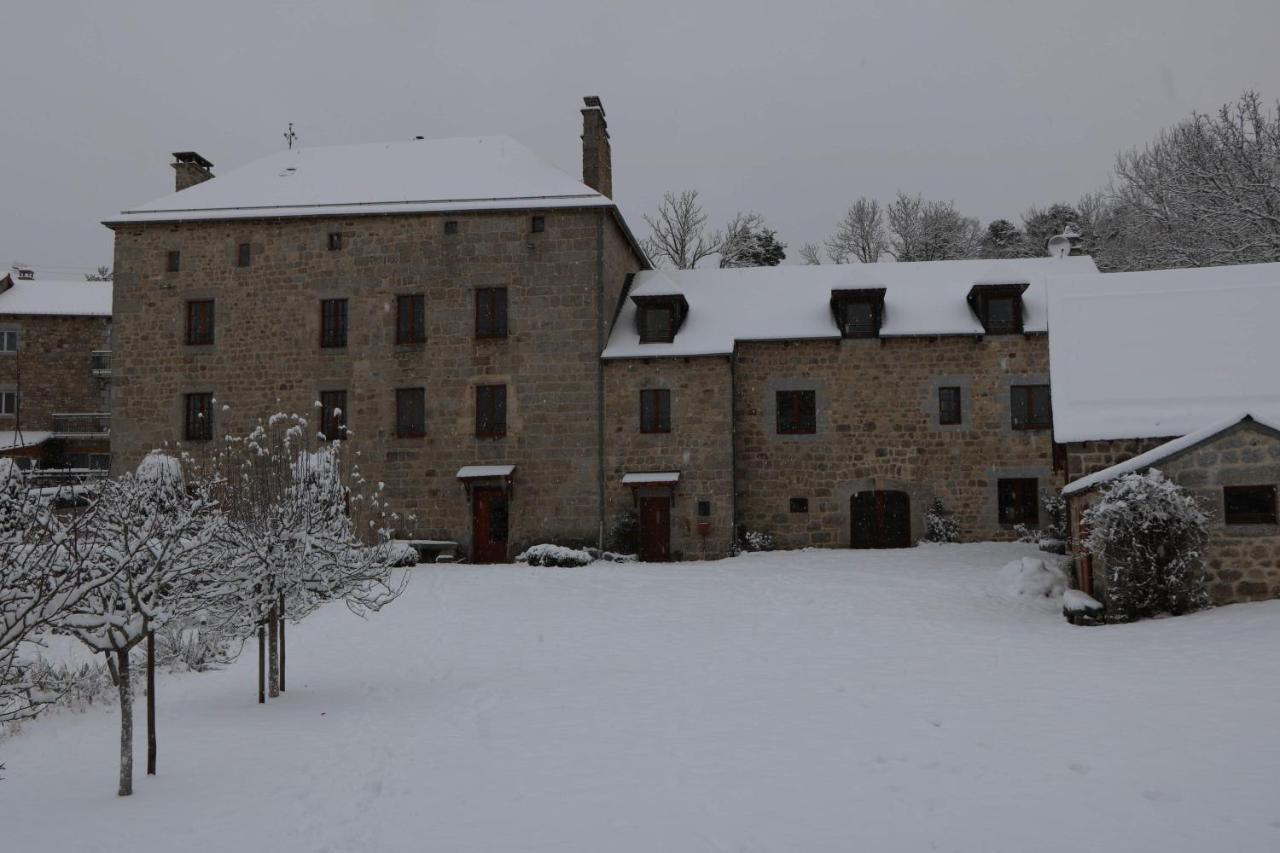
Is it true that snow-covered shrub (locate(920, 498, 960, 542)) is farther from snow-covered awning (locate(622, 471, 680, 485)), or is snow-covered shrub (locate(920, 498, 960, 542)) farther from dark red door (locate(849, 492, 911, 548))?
snow-covered awning (locate(622, 471, 680, 485))

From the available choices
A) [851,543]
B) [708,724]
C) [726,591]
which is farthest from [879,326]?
[708,724]

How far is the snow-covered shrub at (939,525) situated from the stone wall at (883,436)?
0.45 feet

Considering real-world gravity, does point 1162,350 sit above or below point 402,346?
below

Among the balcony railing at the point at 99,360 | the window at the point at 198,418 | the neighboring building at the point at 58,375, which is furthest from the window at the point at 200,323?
the balcony railing at the point at 99,360

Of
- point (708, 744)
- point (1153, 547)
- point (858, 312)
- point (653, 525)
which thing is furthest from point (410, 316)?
point (708, 744)

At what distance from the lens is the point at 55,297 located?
4203cm

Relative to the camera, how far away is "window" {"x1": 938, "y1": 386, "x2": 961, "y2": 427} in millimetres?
23969

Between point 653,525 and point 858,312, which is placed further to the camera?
point 858,312

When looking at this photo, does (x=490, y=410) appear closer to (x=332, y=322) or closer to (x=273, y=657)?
(x=332, y=322)

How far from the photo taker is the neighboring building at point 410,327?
78.7ft

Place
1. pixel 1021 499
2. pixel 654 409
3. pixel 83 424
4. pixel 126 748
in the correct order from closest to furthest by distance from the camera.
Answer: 1. pixel 126 748
2. pixel 1021 499
3. pixel 654 409
4. pixel 83 424

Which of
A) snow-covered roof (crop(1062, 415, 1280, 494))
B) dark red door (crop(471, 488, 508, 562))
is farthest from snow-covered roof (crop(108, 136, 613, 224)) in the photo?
snow-covered roof (crop(1062, 415, 1280, 494))

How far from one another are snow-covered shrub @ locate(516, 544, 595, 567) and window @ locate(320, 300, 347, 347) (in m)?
7.55

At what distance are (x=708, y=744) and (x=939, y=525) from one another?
1599cm
